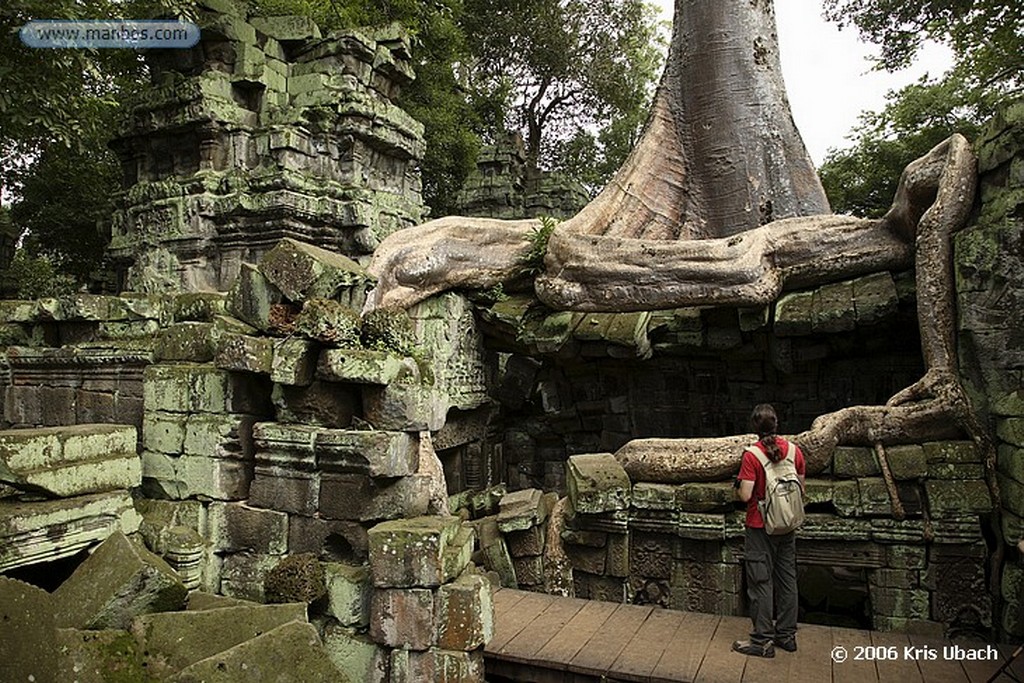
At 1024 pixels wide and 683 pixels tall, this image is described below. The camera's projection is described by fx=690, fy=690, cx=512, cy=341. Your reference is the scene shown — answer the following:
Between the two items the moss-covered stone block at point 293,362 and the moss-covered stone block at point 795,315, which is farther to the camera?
the moss-covered stone block at point 795,315

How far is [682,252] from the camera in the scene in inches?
259

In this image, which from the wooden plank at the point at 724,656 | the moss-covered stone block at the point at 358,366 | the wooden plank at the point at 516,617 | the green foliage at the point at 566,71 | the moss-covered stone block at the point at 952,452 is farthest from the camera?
the green foliage at the point at 566,71

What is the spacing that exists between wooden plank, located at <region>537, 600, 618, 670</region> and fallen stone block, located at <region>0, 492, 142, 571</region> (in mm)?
2468

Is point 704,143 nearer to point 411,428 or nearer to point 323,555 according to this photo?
point 411,428

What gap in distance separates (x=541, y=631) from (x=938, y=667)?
2.34 metres

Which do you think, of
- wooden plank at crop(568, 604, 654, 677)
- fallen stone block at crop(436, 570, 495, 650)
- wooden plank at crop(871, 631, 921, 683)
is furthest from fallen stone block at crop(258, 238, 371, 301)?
wooden plank at crop(871, 631, 921, 683)

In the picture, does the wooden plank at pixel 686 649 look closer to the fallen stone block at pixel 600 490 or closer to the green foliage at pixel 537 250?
the fallen stone block at pixel 600 490

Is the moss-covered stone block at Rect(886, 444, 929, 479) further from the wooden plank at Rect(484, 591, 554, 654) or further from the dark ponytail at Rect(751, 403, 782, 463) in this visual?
the wooden plank at Rect(484, 591, 554, 654)

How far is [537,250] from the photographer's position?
7.43 meters

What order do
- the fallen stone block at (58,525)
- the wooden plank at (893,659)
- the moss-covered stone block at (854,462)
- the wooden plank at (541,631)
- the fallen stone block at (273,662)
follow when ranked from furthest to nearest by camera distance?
the moss-covered stone block at (854,462) → the wooden plank at (541,631) → the wooden plank at (893,659) → the fallen stone block at (58,525) → the fallen stone block at (273,662)

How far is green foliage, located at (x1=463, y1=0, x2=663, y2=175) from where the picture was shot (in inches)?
869

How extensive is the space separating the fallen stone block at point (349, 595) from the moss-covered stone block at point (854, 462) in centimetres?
358

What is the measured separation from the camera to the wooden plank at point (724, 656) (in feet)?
12.4

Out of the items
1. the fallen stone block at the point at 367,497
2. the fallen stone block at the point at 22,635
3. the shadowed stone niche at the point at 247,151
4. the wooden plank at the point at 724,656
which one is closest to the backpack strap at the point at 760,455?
the wooden plank at the point at 724,656
